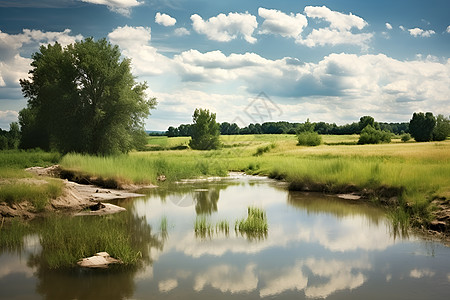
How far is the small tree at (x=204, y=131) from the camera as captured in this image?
7625 cm

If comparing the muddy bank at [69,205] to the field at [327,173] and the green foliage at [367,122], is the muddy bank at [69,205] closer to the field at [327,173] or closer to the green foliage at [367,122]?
the field at [327,173]

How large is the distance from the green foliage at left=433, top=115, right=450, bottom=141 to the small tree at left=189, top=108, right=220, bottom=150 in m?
49.9

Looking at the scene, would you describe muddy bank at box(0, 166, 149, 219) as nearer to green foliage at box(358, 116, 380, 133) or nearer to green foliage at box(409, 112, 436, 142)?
green foliage at box(409, 112, 436, 142)

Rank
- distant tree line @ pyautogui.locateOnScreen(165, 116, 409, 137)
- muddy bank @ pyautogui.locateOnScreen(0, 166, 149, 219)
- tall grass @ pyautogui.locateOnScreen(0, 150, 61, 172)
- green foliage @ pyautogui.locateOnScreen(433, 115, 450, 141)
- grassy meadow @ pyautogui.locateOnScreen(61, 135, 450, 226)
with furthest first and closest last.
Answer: distant tree line @ pyautogui.locateOnScreen(165, 116, 409, 137) → green foliage @ pyautogui.locateOnScreen(433, 115, 450, 141) → tall grass @ pyautogui.locateOnScreen(0, 150, 61, 172) → grassy meadow @ pyautogui.locateOnScreen(61, 135, 450, 226) → muddy bank @ pyautogui.locateOnScreen(0, 166, 149, 219)

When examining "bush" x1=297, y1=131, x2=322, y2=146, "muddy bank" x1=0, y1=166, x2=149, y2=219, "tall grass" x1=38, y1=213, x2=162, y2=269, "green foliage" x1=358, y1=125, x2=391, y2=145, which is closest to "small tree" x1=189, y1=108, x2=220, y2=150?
"bush" x1=297, y1=131, x2=322, y2=146

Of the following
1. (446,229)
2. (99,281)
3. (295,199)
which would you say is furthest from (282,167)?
(99,281)

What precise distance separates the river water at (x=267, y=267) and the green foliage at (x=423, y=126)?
277 feet

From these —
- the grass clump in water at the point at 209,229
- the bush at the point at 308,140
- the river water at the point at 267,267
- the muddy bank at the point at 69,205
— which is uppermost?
the bush at the point at 308,140

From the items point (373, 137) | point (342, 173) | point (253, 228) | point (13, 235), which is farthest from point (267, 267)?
point (373, 137)

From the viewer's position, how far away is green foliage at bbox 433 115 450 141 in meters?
89.6

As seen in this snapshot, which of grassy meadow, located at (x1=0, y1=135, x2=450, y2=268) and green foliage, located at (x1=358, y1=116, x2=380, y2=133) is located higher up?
green foliage, located at (x1=358, y1=116, x2=380, y2=133)

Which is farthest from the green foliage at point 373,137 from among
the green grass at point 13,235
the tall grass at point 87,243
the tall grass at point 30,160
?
the green grass at point 13,235

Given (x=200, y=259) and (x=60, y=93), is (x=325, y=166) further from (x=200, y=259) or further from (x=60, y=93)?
(x=60, y=93)

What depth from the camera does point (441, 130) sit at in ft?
298
